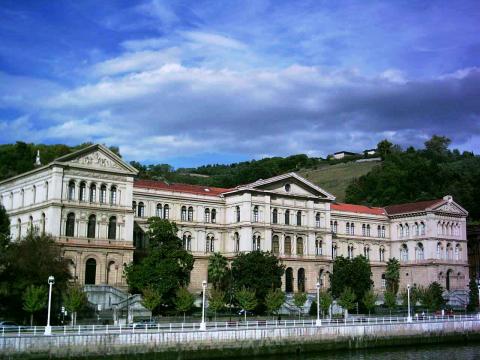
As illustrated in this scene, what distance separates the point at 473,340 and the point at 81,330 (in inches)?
1656

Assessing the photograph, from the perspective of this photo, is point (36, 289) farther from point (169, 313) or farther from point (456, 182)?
point (456, 182)

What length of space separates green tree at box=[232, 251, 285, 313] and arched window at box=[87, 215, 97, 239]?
16.8m

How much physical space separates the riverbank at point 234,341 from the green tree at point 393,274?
3883 centimetres

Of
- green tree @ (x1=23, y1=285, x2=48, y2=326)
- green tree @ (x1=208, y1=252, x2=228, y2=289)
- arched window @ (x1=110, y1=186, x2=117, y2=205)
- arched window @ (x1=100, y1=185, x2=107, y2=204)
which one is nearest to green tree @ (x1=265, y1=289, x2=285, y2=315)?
green tree @ (x1=208, y1=252, x2=228, y2=289)

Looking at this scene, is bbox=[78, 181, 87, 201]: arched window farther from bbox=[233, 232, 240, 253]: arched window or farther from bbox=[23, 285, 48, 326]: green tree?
bbox=[233, 232, 240, 253]: arched window

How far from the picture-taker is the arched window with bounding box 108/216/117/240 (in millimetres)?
78188

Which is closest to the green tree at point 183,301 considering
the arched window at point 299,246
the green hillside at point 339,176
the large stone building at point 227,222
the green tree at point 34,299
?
the large stone building at point 227,222

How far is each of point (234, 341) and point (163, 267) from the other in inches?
769

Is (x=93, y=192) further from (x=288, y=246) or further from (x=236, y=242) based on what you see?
(x=288, y=246)

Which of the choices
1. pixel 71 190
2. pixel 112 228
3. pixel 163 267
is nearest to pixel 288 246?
pixel 112 228

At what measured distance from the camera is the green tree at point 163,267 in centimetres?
6919

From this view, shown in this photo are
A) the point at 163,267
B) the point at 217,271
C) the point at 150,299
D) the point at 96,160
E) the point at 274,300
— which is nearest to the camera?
the point at 150,299

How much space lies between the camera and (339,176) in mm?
185875

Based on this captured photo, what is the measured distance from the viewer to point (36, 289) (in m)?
53.7
